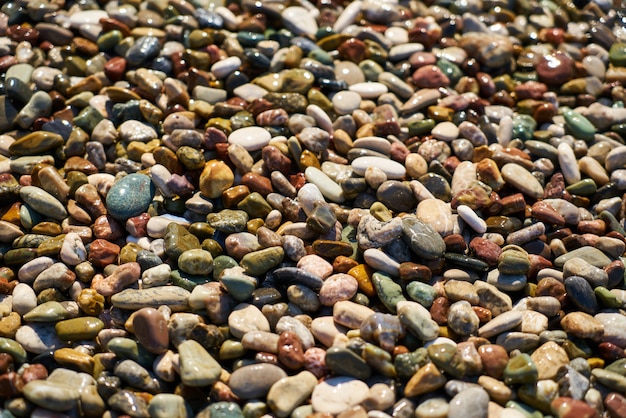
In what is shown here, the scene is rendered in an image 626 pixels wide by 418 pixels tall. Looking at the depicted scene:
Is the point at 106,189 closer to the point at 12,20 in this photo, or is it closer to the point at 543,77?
the point at 12,20

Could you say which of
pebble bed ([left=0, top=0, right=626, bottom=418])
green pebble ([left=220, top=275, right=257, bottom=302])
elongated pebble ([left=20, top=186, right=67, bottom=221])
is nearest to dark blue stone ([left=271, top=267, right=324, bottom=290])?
pebble bed ([left=0, top=0, right=626, bottom=418])

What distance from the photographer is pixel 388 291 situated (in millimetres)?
2523

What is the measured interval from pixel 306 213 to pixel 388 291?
20.6 inches

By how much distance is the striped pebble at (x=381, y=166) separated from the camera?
2936 millimetres

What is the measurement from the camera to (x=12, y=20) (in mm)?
3658

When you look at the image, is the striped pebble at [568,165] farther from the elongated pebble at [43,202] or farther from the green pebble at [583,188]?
the elongated pebble at [43,202]

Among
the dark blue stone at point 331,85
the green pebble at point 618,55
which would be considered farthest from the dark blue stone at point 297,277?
the green pebble at point 618,55

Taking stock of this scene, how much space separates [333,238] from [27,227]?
1310 mm

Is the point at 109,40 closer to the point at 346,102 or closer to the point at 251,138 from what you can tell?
the point at 251,138

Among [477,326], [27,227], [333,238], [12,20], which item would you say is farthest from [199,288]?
[12,20]

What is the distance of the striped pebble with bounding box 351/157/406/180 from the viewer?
2936mm

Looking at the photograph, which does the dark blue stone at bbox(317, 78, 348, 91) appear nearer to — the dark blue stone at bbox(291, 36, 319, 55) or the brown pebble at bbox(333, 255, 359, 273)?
the dark blue stone at bbox(291, 36, 319, 55)

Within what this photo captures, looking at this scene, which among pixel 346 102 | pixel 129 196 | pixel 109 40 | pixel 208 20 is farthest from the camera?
pixel 208 20

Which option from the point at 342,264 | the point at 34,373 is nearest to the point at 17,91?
the point at 34,373
